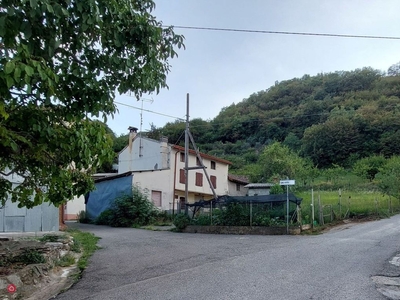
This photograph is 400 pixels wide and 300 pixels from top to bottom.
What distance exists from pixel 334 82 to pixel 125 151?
125 feet

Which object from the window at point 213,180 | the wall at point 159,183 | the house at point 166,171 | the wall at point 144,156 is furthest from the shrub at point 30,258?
the window at point 213,180

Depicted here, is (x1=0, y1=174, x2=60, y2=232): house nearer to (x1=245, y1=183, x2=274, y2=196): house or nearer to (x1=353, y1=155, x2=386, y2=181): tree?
(x1=245, y1=183, x2=274, y2=196): house

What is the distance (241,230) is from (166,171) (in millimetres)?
13826

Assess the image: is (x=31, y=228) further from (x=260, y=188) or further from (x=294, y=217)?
(x=260, y=188)

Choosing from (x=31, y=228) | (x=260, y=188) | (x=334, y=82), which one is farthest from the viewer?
(x=334, y=82)

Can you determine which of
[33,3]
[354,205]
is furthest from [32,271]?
[354,205]

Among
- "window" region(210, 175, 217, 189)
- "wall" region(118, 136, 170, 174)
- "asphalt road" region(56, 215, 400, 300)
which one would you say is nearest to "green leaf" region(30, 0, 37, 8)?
"asphalt road" region(56, 215, 400, 300)

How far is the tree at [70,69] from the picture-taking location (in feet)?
11.3

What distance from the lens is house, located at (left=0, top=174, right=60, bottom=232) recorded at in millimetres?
14516

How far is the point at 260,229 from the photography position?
1741 cm

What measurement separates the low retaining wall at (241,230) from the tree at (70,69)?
1278 centimetres

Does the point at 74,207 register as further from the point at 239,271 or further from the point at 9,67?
the point at 9,67

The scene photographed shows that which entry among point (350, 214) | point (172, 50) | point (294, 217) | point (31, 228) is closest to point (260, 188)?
point (350, 214)

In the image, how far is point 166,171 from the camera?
30594mm
